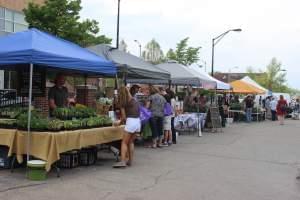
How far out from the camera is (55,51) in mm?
9695

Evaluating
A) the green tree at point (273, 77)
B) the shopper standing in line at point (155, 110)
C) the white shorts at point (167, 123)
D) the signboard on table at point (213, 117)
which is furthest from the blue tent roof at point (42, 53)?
the green tree at point (273, 77)

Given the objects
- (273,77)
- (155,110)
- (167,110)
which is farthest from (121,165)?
(273,77)

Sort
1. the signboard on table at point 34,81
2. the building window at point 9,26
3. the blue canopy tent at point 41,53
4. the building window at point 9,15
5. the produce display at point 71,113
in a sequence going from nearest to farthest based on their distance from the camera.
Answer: the blue canopy tent at point 41,53
the produce display at point 71,113
the signboard on table at point 34,81
the building window at point 9,26
the building window at point 9,15

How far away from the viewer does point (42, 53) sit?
9.23m

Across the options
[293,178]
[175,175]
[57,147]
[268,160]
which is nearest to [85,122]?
[57,147]

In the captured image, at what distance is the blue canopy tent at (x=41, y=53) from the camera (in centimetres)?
918

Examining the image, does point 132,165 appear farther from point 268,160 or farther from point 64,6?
point 64,6

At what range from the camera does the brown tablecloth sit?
9062 millimetres

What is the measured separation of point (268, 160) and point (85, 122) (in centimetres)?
554

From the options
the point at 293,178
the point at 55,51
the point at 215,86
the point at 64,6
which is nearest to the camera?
the point at 55,51

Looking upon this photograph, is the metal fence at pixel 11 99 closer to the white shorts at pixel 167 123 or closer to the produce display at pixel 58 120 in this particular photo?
the produce display at pixel 58 120

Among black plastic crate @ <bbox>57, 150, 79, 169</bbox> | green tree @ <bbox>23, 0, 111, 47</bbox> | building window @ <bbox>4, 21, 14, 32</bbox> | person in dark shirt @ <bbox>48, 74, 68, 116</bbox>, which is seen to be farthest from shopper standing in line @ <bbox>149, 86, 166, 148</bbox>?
building window @ <bbox>4, 21, 14, 32</bbox>

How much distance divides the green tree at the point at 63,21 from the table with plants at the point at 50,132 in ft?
61.8

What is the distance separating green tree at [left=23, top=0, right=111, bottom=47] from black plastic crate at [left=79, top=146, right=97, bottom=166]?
61.1 ft
